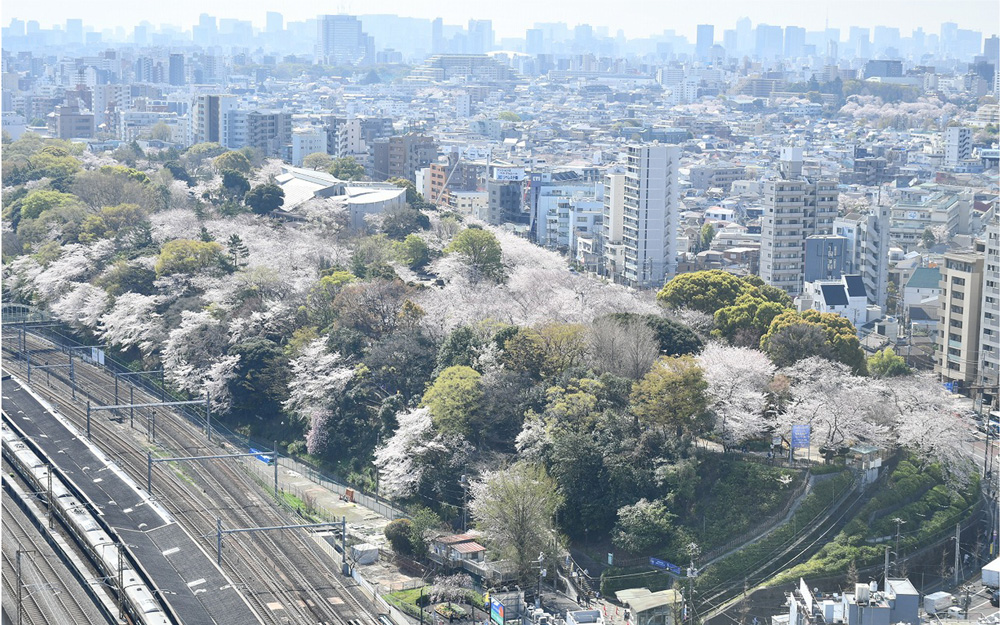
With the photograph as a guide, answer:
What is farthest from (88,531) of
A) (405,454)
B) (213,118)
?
(213,118)

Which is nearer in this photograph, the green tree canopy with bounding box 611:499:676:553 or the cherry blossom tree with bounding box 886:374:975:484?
the green tree canopy with bounding box 611:499:676:553

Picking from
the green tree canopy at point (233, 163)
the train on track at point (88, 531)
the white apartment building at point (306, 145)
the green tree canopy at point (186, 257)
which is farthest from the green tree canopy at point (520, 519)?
the white apartment building at point (306, 145)

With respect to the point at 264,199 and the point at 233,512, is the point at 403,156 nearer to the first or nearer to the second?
the point at 264,199

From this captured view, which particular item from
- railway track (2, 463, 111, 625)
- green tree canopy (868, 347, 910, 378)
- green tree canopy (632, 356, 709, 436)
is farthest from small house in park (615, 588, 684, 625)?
green tree canopy (868, 347, 910, 378)

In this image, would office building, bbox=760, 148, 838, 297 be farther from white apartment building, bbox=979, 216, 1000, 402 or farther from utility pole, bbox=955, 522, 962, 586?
utility pole, bbox=955, 522, 962, 586

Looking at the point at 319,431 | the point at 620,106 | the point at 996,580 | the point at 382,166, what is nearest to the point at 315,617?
the point at 319,431

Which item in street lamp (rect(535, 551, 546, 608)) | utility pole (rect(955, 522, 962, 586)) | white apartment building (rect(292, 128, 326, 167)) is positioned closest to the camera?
street lamp (rect(535, 551, 546, 608))

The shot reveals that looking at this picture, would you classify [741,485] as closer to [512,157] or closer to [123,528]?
[123,528]
